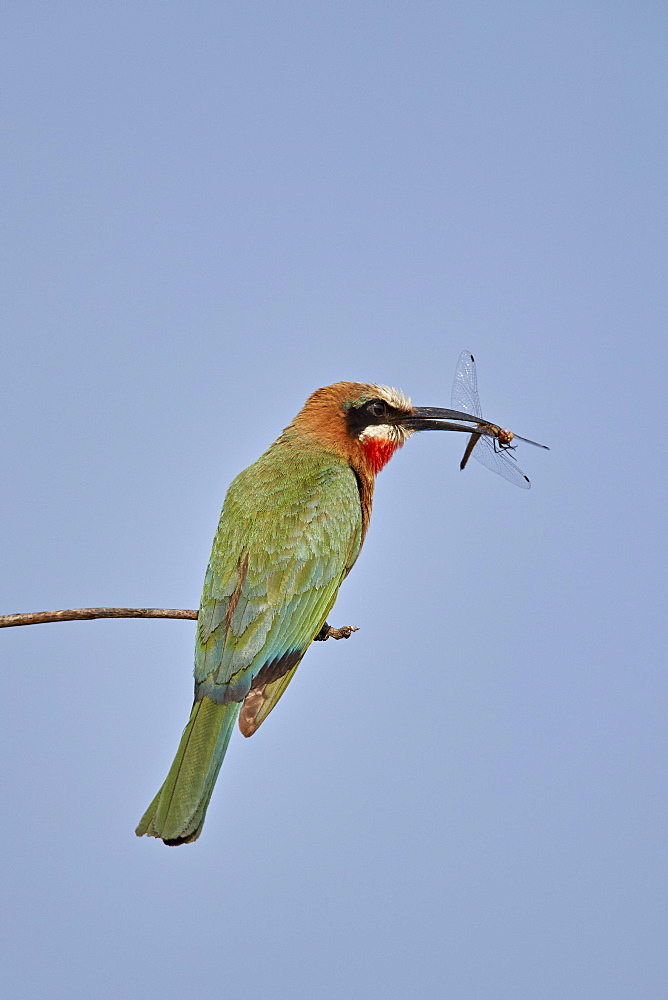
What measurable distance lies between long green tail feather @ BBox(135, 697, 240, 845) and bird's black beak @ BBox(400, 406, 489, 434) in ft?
6.99

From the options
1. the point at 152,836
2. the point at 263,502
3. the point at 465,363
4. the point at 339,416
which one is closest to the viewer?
the point at 152,836

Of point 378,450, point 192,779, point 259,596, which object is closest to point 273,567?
point 259,596

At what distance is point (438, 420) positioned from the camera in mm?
5469

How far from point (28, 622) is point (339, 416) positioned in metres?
2.35

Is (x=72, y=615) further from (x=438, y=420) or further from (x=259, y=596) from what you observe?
(x=438, y=420)

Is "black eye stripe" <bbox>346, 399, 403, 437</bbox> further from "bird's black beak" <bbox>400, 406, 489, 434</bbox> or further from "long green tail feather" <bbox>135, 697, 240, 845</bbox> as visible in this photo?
"long green tail feather" <bbox>135, 697, 240, 845</bbox>

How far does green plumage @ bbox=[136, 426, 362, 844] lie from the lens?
11.5ft

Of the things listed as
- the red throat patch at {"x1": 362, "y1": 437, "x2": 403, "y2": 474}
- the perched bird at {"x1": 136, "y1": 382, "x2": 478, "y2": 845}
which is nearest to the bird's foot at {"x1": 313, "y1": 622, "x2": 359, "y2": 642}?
the perched bird at {"x1": 136, "y1": 382, "x2": 478, "y2": 845}

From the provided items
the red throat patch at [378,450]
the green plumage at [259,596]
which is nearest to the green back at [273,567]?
the green plumage at [259,596]

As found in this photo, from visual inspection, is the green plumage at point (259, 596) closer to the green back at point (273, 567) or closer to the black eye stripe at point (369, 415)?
the green back at point (273, 567)

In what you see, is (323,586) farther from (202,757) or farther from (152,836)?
(152,836)

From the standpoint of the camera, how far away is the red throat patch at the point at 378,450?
5.10 meters

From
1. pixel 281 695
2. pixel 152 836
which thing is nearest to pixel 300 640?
pixel 281 695

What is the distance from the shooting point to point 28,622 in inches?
121
